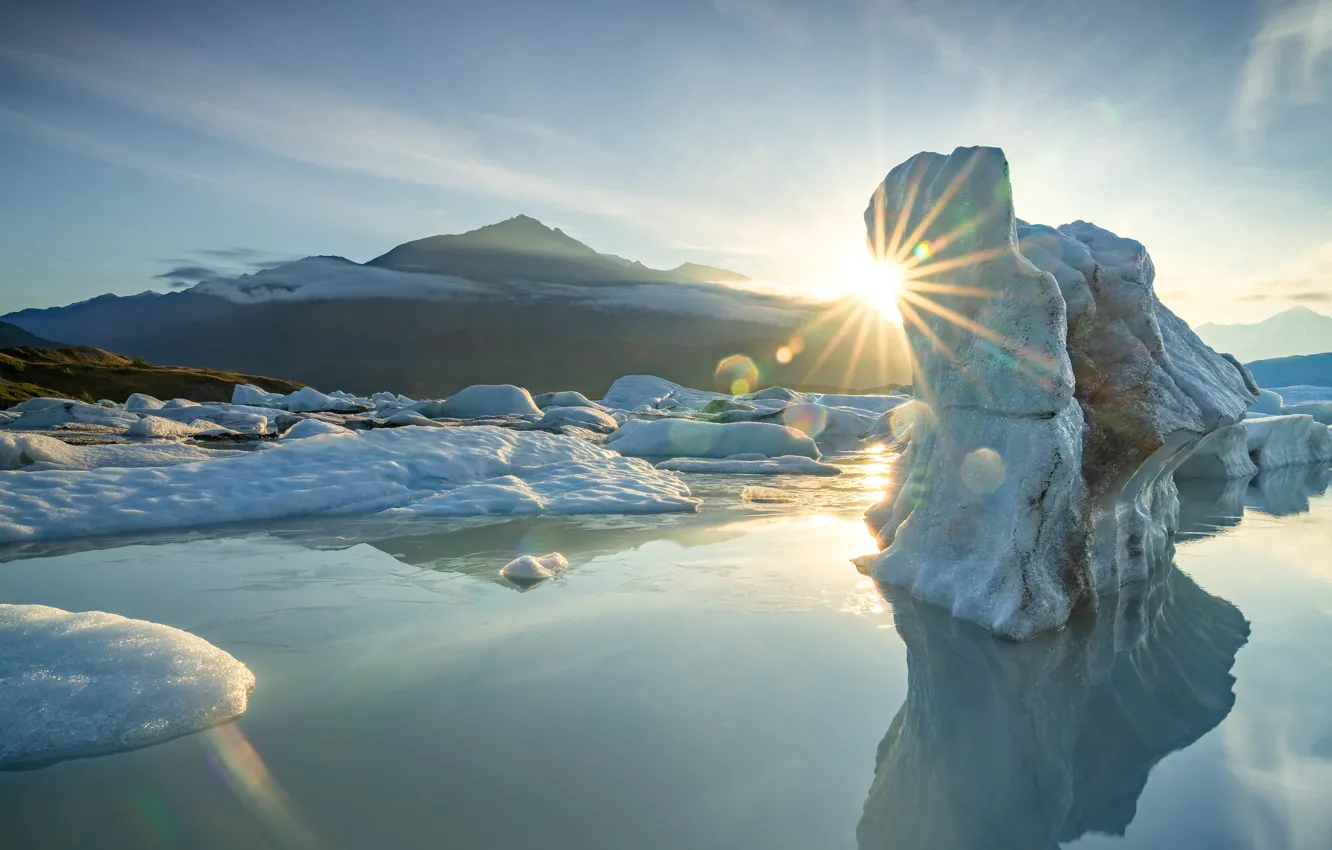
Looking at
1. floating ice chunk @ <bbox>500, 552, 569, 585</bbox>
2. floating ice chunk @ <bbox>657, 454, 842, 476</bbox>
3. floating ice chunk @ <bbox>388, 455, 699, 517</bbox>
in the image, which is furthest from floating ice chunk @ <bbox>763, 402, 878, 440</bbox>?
floating ice chunk @ <bbox>500, 552, 569, 585</bbox>

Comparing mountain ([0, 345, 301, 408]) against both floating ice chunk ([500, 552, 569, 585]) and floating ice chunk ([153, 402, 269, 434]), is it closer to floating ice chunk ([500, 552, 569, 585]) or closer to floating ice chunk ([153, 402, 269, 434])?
floating ice chunk ([153, 402, 269, 434])

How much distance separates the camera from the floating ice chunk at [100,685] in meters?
2.30

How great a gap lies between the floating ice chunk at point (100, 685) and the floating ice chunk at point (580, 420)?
55.0ft

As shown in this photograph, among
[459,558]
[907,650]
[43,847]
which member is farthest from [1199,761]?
[459,558]

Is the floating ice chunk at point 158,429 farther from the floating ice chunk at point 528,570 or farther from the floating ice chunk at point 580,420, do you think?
the floating ice chunk at point 528,570

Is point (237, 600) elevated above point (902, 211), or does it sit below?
below

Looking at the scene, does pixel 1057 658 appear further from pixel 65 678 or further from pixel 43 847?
pixel 65 678

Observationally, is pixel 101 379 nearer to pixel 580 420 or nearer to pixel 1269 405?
pixel 580 420

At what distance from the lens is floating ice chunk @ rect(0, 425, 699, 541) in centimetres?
627

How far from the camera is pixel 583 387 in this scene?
260 feet

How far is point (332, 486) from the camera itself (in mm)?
7398

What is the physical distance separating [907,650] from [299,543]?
464 cm

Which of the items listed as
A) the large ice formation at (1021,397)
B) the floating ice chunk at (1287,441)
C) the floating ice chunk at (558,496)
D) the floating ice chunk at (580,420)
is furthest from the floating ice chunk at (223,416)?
the floating ice chunk at (1287,441)

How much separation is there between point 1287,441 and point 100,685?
668 inches
